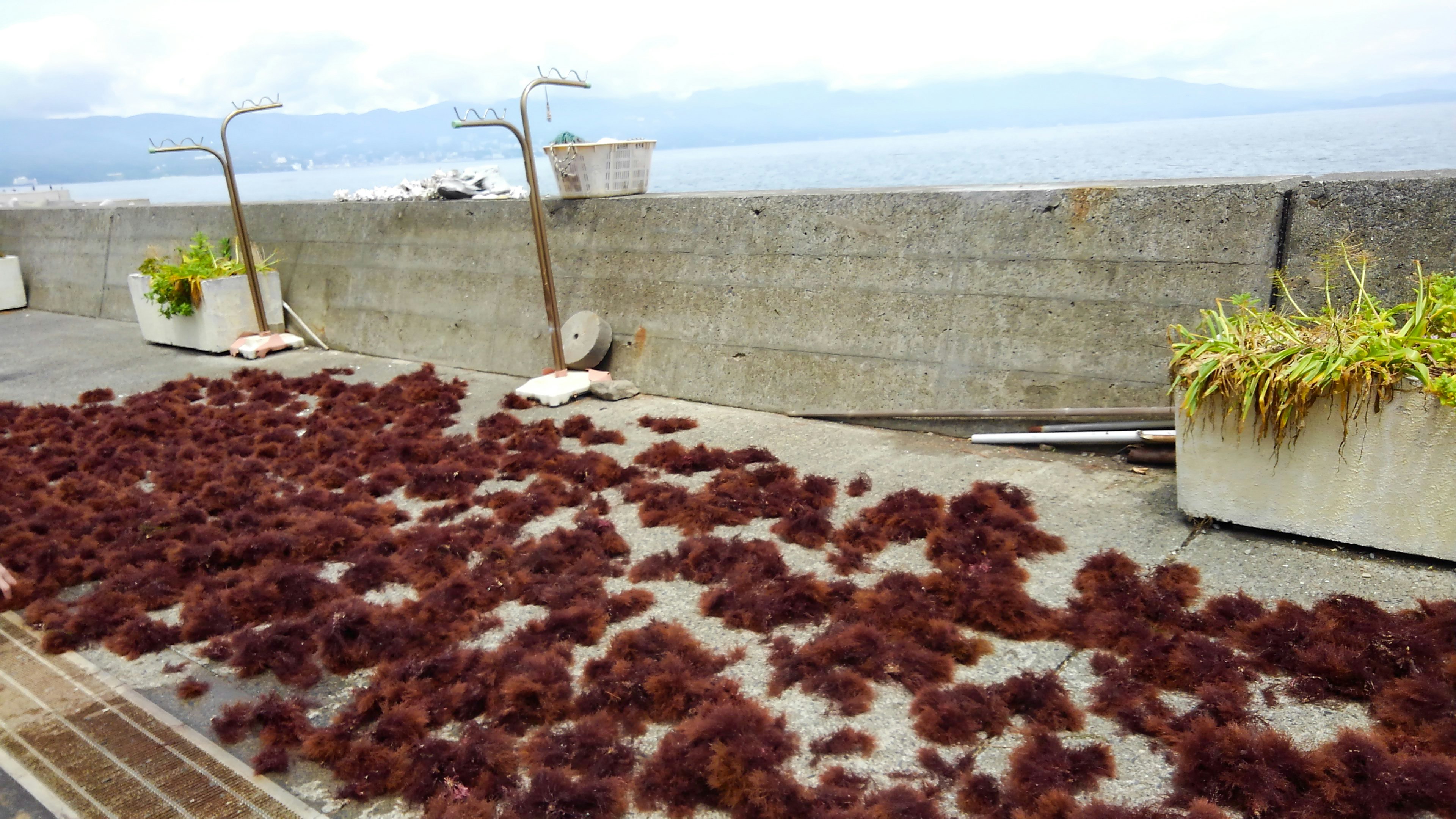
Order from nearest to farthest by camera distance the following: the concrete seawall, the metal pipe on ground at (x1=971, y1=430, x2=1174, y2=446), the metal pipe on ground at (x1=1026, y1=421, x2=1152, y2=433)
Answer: the concrete seawall
the metal pipe on ground at (x1=971, y1=430, x2=1174, y2=446)
the metal pipe on ground at (x1=1026, y1=421, x2=1152, y2=433)

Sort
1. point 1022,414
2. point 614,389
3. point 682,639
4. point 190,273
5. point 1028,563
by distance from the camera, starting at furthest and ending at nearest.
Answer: point 190,273 → point 614,389 → point 1022,414 → point 1028,563 → point 682,639

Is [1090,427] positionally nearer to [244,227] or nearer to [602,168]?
[602,168]

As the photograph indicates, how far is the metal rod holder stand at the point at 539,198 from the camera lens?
5.81 m

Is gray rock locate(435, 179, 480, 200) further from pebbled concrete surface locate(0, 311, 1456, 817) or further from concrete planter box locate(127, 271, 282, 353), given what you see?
concrete planter box locate(127, 271, 282, 353)

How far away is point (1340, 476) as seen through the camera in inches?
123

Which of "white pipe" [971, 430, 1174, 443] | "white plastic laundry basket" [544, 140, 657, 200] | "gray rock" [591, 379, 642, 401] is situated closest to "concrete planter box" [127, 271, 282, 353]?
"white plastic laundry basket" [544, 140, 657, 200]

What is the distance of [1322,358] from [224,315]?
8515 millimetres

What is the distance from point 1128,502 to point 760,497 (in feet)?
5.12

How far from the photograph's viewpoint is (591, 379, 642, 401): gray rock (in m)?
5.96

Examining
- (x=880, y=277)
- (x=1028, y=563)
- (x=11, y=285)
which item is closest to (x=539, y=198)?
(x=880, y=277)

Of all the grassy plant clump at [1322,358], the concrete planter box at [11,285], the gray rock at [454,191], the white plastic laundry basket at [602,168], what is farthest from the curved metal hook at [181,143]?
the grassy plant clump at [1322,358]

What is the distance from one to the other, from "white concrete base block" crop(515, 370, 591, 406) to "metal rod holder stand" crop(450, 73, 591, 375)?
0.07 m

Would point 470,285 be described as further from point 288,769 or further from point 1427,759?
point 1427,759

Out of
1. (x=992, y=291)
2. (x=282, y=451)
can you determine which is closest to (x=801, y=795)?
(x=992, y=291)
